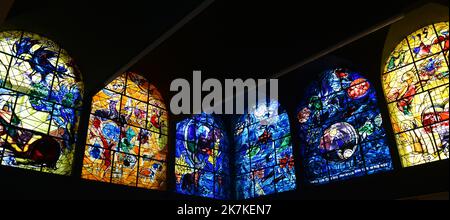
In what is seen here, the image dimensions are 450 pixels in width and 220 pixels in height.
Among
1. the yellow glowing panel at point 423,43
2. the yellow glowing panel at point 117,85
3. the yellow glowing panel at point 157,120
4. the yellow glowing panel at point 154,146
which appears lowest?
the yellow glowing panel at point 154,146

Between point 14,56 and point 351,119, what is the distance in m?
6.63

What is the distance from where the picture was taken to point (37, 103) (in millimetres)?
6809

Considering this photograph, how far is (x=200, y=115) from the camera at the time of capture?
9.46 m

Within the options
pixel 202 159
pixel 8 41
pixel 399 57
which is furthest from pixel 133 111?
pixel 399 57

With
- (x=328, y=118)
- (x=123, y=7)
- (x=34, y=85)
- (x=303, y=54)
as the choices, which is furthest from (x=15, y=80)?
(x=328, y=118)

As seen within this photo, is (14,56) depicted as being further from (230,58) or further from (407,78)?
(407,78)

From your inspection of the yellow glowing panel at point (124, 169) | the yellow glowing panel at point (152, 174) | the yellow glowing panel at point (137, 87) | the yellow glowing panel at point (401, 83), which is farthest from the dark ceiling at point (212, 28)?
the yellow glowing panel at point (152, 174)

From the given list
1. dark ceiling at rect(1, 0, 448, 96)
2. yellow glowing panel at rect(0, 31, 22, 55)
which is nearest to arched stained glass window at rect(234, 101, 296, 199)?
dark ceiling at rect(1, 0, 448, 96)

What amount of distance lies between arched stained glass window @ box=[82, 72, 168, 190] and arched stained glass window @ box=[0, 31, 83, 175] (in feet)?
1.45

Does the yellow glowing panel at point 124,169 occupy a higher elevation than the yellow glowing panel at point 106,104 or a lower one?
lower

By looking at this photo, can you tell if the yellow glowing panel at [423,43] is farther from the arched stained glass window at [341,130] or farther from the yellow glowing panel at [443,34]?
the arched stained glass window at [341,130]

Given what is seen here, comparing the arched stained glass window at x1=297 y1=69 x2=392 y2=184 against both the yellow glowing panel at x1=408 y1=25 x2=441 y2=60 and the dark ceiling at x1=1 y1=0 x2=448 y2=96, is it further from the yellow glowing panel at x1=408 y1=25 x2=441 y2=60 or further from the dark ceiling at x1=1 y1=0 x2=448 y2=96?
the dark ceiling at x1=1 y1=0 x2=448 y2=96

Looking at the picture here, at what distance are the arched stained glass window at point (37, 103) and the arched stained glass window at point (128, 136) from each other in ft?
1.45

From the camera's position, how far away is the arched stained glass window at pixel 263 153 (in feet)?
27.9
